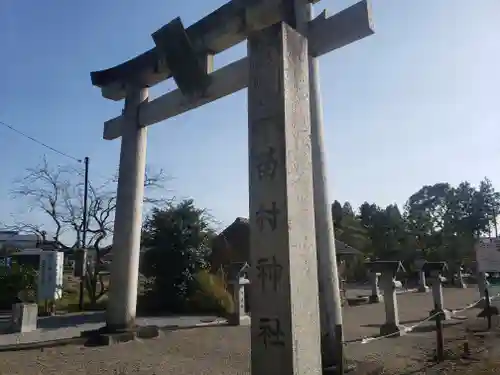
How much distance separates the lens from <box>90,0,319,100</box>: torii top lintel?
6816 mm

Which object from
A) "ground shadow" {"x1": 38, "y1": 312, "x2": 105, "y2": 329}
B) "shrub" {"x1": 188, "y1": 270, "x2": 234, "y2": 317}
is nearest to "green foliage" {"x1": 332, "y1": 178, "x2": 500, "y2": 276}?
"shrub" {"x1": 188, "y1": 270, "x2": 234, "y2": 317}

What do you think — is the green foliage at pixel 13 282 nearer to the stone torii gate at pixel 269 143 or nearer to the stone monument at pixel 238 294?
the stone monument at pixel 238 294

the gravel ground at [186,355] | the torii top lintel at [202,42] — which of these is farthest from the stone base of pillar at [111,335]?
the torii top lintel at [202,42]

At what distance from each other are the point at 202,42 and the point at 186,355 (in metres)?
6.29

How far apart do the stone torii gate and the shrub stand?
6.90 meters

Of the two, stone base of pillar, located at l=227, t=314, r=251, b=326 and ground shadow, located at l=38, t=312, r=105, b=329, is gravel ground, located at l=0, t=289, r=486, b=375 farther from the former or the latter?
ground shadow, located at l=38, t=312, r=105, b=329

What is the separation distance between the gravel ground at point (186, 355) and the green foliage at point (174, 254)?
627 centimetres

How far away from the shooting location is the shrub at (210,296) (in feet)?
53.2

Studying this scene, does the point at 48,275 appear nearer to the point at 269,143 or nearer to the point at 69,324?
the point at 69,324

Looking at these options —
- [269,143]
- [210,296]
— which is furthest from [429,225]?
[269,143]

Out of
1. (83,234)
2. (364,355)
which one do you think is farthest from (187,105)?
(83,234)

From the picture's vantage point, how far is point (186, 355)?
8.45 metres

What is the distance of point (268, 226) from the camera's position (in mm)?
3598

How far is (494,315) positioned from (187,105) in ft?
31.8
